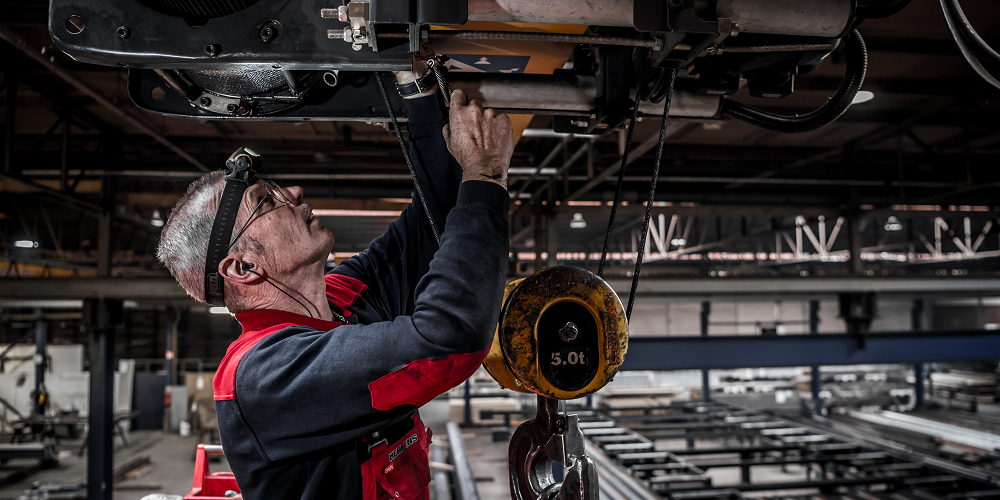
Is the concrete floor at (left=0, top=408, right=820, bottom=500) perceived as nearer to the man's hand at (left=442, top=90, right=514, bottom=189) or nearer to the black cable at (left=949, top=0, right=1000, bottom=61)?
the man's hand at (left=442, top=90, right=514, bottom=189)

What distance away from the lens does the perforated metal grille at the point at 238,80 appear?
50.7 inches

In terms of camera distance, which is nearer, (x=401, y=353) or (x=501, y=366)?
(x=401, y=353)

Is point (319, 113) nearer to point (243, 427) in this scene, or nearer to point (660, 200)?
point (243, 427)

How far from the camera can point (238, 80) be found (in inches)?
51.8

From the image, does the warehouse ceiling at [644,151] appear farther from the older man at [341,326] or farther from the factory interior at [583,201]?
the older man at [341,326]

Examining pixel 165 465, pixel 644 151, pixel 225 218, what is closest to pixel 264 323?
pixel 225 218

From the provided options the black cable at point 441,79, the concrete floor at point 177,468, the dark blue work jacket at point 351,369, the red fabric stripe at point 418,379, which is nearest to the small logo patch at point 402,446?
the dark blue work jacket at point 351,369

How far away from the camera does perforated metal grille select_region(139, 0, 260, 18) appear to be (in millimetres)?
1086

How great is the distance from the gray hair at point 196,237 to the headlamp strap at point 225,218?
0.02 m

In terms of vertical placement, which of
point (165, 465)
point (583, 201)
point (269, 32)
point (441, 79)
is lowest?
point (165, 465)

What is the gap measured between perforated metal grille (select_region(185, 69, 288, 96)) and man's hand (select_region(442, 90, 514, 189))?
1.64 feet

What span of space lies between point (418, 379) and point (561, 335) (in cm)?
35

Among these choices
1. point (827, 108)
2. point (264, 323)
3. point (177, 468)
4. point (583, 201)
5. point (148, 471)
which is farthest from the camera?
point (177, 468)

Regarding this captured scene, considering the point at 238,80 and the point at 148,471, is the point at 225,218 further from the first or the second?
the point at 148,471
